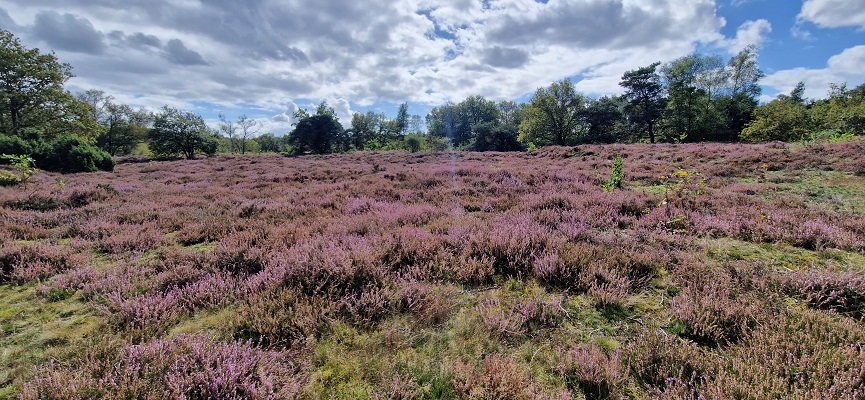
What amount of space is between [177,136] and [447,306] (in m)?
51.8

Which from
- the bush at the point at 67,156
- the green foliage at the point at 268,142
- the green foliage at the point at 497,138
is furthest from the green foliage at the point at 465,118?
the bush at the point at 67,156

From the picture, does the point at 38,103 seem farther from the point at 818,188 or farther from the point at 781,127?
the point at 781,127

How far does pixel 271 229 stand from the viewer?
593 centimetres

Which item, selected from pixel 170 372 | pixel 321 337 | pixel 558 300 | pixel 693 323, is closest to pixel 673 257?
pixel 693 323

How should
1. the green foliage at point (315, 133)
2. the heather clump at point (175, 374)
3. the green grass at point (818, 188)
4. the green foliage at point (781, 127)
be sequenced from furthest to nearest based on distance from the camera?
the green foliage at point (315, 133), the green foliage at point (781, 127), the green grass at point (818, 188), the heather clump at point (175, 374)

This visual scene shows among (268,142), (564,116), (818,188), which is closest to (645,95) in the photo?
(564,116)

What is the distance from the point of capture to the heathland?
2.33 meters

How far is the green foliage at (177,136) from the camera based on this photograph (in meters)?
41.4

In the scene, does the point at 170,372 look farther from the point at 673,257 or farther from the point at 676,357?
the point at 673,257

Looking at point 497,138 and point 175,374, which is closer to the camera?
point 175,374

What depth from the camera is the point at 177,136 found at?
4197cm

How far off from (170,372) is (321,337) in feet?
3.54

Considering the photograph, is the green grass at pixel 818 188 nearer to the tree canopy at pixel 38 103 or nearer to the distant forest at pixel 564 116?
the distant forest at pixel 564 116

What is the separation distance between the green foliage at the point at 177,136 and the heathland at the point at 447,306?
43.0 meters
